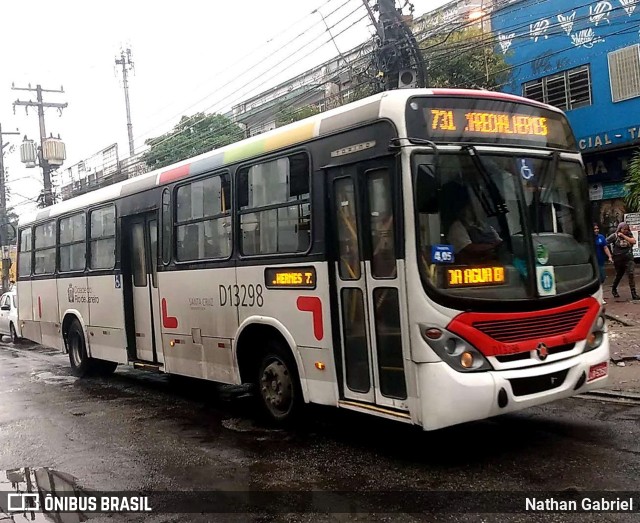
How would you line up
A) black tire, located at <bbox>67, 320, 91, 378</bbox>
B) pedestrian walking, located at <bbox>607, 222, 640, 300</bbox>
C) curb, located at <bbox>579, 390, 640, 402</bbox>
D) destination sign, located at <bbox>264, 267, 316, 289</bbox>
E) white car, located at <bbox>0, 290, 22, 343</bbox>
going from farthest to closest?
1. white car, located at <bbox>0, 290, 22, 343</bbox>
2. pedestrian walking, located at <bbox>607, 222, 640, 300</bbox>
3. black tire, located at <bbox>67, 320, 91, 378</bbox>
4. curb, located at <bbox>579, 390, 640, 402</bbox>
5. destination sign, located at <bbox>264, 267, 316, 289</bbox>

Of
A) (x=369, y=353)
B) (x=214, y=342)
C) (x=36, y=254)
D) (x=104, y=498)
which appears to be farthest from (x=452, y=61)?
(x=104, y=498)

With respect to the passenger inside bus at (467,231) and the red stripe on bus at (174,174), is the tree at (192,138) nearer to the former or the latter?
the red stripe on bus at (174,174)

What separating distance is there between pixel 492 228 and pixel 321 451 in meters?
2.51

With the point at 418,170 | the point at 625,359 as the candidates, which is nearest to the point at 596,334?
the point at 418,170

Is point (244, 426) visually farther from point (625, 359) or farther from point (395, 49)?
point (395, 49)

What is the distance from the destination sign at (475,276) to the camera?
16.2 ft

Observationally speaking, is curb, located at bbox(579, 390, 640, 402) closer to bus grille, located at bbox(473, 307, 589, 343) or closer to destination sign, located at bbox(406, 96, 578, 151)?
bus grille, located at bbox(473, 307, 589, 343)

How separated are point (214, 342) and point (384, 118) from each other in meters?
3.51

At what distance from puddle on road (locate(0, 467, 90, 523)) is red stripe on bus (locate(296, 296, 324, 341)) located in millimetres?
2311

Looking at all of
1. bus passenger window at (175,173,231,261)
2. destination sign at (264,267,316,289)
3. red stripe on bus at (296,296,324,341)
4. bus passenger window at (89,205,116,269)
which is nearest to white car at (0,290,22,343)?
bus passenger window at (89,205,116,269)

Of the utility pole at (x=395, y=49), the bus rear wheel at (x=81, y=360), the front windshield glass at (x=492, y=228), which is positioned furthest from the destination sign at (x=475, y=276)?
the bus rear wheel at (x=81, y=360)

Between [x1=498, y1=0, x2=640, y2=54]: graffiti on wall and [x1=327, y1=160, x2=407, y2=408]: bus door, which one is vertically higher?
[x1=498, y1=0, x2=640, y2=54]: graffiti on wall

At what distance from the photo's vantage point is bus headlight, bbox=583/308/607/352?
5.57 meters

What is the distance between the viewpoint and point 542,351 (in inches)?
203
